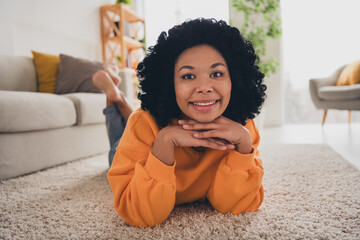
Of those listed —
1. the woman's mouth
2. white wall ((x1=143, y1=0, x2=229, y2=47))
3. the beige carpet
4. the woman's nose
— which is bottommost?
the beige carpet

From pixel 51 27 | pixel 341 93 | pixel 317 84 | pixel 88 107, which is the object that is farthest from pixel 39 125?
pixel 317 84

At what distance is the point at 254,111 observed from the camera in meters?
0.91

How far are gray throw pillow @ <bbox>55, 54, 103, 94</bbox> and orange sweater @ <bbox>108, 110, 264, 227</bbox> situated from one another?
5.35ft

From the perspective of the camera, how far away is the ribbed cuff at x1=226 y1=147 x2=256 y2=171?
0.79 metres

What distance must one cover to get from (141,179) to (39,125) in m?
1.07

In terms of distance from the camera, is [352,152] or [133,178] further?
[352,152]

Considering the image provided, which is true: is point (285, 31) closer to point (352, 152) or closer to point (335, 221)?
point (352, 152)

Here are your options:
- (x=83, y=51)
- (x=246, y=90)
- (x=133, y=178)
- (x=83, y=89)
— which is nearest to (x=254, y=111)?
(x=246, y=90)

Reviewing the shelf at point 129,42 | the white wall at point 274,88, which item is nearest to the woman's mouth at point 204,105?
the shelf at point 129,42

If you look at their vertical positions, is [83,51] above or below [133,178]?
above

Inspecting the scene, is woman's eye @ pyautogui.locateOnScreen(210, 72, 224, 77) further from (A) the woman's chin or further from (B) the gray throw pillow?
(B) the gray throw pillow

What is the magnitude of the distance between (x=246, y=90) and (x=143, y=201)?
0.48 meters

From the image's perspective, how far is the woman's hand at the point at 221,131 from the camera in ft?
2.43

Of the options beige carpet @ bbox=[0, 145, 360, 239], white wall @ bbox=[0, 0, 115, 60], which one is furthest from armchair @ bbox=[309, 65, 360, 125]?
white wall @ bbox=[0, 0, 115, 60]
